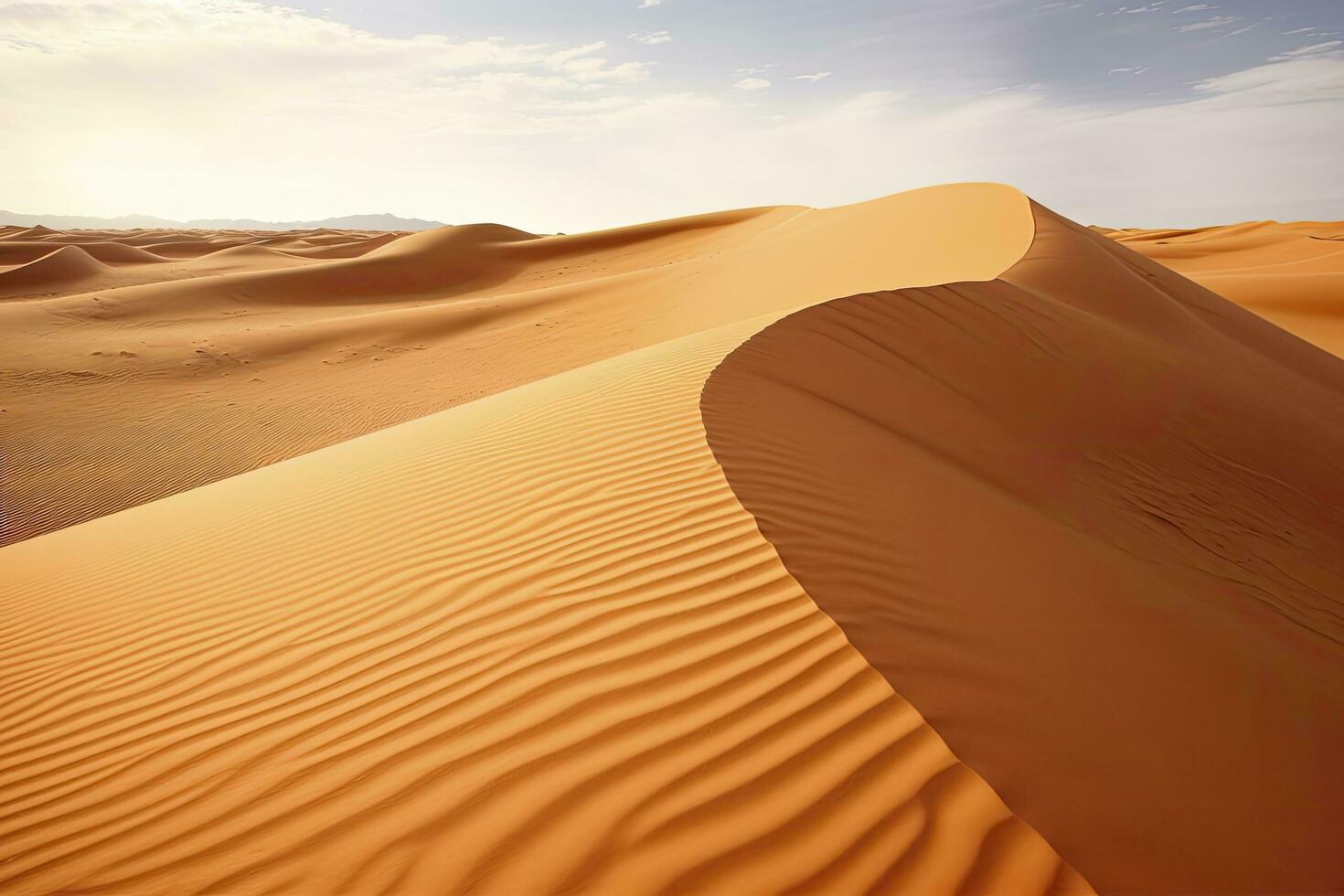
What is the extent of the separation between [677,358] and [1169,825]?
4408 millimetres

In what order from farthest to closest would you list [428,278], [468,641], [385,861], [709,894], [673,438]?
[428,278]
[673,438]
[468,641]
[385,861]
[709,894]

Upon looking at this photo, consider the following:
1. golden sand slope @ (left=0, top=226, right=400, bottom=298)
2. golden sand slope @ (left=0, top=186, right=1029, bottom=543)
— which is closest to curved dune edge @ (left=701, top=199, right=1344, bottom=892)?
golden sand slope @ (left=0, top=186, right=1029, bottom=543)

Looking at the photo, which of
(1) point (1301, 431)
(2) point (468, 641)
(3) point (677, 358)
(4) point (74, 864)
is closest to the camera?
(4) point (74, 864)

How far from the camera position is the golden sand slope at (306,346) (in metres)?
11.4

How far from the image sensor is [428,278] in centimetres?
3189

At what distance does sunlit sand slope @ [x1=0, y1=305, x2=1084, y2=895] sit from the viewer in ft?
6.29

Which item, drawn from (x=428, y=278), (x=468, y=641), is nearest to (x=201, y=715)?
(x=468, y=641)

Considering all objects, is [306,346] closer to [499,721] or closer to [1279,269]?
[499,721]

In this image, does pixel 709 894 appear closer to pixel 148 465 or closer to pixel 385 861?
pixel 385 861

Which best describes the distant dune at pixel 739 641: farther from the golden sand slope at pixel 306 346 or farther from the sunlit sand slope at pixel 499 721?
the golden sand slope at pixel 306 346

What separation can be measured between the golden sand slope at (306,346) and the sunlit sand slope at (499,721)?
751 centimetres

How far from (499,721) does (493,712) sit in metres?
0.06

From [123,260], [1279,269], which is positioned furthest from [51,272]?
[1279,269]

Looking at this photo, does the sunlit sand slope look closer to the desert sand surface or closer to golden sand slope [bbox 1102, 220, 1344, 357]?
the desert sand surface
